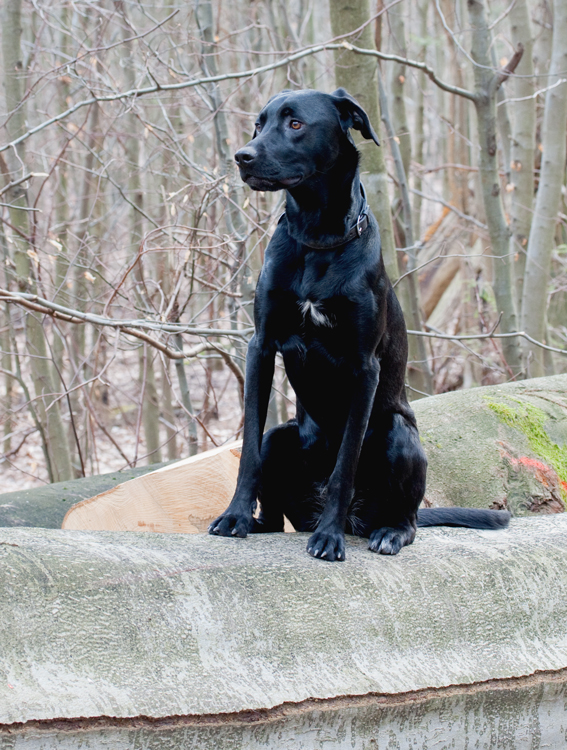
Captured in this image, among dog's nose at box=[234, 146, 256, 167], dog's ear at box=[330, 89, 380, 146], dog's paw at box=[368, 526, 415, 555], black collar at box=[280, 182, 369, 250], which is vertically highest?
dog's ear at box=[330, 89, 380, 146]

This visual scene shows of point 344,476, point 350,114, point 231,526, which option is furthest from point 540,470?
point 350,114

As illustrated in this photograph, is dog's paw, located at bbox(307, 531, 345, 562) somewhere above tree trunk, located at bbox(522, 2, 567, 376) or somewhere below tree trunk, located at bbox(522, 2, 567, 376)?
below

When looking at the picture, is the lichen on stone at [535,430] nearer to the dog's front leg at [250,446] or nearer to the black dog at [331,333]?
the black dog at [331,333]

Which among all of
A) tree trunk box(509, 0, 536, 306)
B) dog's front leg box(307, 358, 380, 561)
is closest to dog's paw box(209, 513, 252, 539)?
dog's front leg box(307, 358, 380, 561)

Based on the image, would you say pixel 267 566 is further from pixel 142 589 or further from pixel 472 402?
pixel 472 402

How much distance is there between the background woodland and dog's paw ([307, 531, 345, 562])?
5.98 feet

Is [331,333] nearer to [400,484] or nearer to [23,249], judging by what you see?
[400,484]

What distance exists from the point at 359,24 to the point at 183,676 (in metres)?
4.95

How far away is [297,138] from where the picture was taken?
9.29 feet

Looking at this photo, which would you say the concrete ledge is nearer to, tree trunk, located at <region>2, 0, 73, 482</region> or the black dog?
the black dog

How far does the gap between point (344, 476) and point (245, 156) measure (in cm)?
128

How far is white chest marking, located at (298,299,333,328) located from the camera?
9.50 ft

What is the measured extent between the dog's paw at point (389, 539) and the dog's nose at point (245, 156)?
5.15 ft

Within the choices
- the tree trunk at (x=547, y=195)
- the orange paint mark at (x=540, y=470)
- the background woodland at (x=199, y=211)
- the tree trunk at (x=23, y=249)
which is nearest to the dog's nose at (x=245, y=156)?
the background woodland at (x=199, y=211)
